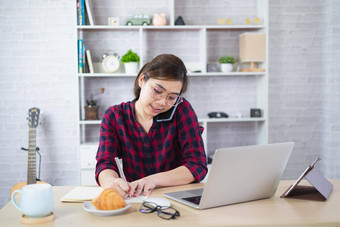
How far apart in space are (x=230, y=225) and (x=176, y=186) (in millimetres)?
531

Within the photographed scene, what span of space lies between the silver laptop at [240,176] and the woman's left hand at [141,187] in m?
0.09

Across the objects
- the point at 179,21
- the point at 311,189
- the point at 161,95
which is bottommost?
the point at 311,189

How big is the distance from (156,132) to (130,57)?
1606 millimetres

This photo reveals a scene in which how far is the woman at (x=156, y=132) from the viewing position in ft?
5.47

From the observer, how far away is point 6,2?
136 inches

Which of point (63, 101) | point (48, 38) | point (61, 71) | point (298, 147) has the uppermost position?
point (48, 38)

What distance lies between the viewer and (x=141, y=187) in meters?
1.47

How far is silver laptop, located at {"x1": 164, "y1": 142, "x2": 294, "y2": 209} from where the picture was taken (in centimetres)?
122

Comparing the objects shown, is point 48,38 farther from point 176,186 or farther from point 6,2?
point 176,186

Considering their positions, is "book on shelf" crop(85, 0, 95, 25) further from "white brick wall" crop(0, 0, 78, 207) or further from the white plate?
the white plate

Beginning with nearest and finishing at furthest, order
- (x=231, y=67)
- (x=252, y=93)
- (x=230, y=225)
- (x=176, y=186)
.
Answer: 1. (x=230, y=225)
2. (x=176, y=186)
3. (x=231, y=67)
4. (x=252, y=93)

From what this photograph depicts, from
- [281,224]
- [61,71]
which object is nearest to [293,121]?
[61,71]

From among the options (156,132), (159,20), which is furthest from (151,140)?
(159,20)

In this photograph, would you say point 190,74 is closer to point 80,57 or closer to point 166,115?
point 80,57
